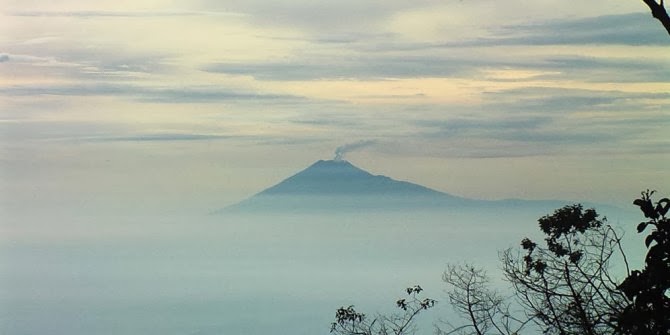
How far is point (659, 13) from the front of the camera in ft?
25.6

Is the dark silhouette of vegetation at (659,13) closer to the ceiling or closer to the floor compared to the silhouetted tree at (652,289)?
closer to the ceiling

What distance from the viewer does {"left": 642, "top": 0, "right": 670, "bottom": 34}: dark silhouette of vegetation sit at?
25.4ft

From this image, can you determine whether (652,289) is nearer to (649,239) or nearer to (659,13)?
(649,239)

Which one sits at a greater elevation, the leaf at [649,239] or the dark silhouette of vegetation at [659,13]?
the dark silhouette of vegetation at [659,13]

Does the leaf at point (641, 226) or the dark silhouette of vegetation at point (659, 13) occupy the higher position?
the dark silhouette of vegetation at point (659, 13)

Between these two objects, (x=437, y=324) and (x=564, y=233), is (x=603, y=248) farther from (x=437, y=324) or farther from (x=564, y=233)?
(x=437, y=324)

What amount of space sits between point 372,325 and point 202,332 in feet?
529

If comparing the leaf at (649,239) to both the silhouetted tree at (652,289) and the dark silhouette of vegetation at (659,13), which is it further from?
the dark silhouette of vegetation at (659,13)

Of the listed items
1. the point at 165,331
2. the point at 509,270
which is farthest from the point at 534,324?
the point at 165,331

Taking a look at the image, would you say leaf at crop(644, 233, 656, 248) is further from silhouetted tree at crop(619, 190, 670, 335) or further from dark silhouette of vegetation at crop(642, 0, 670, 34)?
dark silhouette of vegetation at crop(642, 0, 670, 34)

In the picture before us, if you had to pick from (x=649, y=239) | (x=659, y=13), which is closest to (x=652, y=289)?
(x=649, y=239)

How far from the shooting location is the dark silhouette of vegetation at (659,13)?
25.4 feet

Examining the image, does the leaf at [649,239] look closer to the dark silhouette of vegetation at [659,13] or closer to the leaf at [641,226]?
the leaf at [641,226]

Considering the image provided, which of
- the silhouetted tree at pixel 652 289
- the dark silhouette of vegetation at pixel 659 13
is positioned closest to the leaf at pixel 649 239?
the silhouetted tree at pixel 652 289
